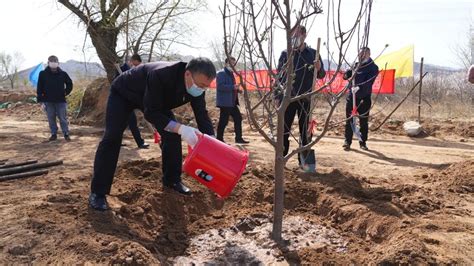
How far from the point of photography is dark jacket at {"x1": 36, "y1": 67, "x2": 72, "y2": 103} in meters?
7.64

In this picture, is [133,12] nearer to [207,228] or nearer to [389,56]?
[389,56]

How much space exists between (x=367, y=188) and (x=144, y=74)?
246 cm

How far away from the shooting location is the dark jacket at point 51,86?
7645 mm

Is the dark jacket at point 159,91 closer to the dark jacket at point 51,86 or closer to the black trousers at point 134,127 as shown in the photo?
the black trousers at point 134,127


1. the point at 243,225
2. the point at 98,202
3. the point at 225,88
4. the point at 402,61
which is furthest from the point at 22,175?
the point at 402,61

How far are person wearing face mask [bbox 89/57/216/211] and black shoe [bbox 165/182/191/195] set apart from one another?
52cm

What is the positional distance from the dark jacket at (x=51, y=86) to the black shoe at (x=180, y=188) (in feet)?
15.0

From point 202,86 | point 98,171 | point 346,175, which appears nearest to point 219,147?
point 202,86

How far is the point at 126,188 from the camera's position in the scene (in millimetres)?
4121

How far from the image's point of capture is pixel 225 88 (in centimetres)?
734

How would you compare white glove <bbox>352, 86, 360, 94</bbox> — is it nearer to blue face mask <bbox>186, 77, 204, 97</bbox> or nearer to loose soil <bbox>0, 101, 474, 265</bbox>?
loose soil <bbox>0, 101, 474, 265</bbox>

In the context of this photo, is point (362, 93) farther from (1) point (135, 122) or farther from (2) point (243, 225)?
(2) point (243, 225)

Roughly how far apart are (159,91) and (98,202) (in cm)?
105

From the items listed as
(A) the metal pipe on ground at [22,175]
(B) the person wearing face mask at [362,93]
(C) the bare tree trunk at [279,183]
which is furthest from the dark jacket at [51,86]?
(C) the bare tree trunk at [279,183]
